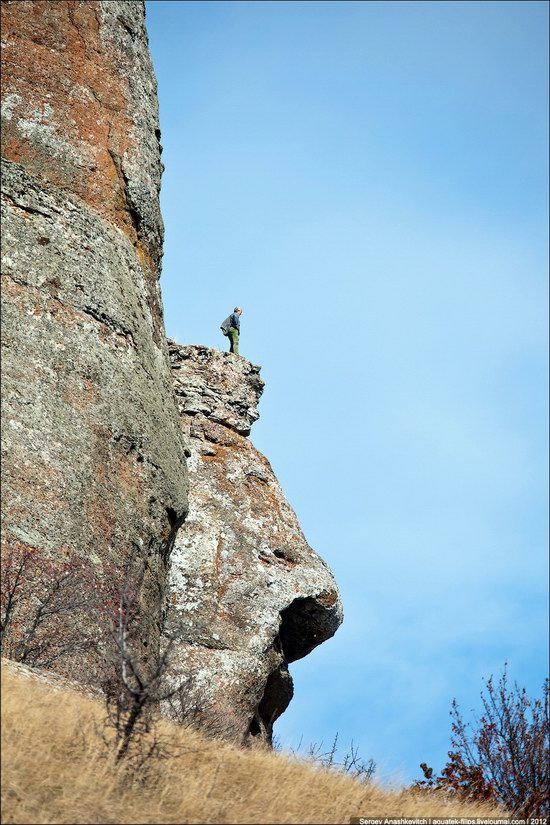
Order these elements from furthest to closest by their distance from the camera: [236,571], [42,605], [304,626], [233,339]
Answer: [233,339]
[304,626]
[236,571]
[42,605]

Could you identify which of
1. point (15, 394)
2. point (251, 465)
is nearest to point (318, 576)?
point (251, 465)

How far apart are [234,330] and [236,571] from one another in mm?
9789

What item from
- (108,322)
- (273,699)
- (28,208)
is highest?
(28,208)

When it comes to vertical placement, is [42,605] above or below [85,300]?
below

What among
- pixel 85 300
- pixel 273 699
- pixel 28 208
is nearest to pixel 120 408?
pixel 85 300

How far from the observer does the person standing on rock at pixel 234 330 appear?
100 ft

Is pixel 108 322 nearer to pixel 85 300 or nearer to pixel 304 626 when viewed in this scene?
pixel 85 300

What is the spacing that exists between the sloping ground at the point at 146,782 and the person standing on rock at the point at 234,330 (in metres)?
17.1

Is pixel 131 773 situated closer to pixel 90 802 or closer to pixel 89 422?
pixel 90 802

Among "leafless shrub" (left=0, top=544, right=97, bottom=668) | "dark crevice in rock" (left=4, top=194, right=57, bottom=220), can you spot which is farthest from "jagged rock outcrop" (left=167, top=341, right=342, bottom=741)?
"dark crevice in rock" (left=4, top=194, right=57, bottom=220)

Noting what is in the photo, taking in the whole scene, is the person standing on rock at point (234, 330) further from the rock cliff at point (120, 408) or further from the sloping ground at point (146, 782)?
the sloping ground at point (146, 782)

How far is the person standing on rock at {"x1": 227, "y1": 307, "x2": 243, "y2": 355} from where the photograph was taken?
3062 centimetres

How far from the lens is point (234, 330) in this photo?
30.9 meters

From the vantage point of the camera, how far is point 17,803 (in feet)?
33.0
